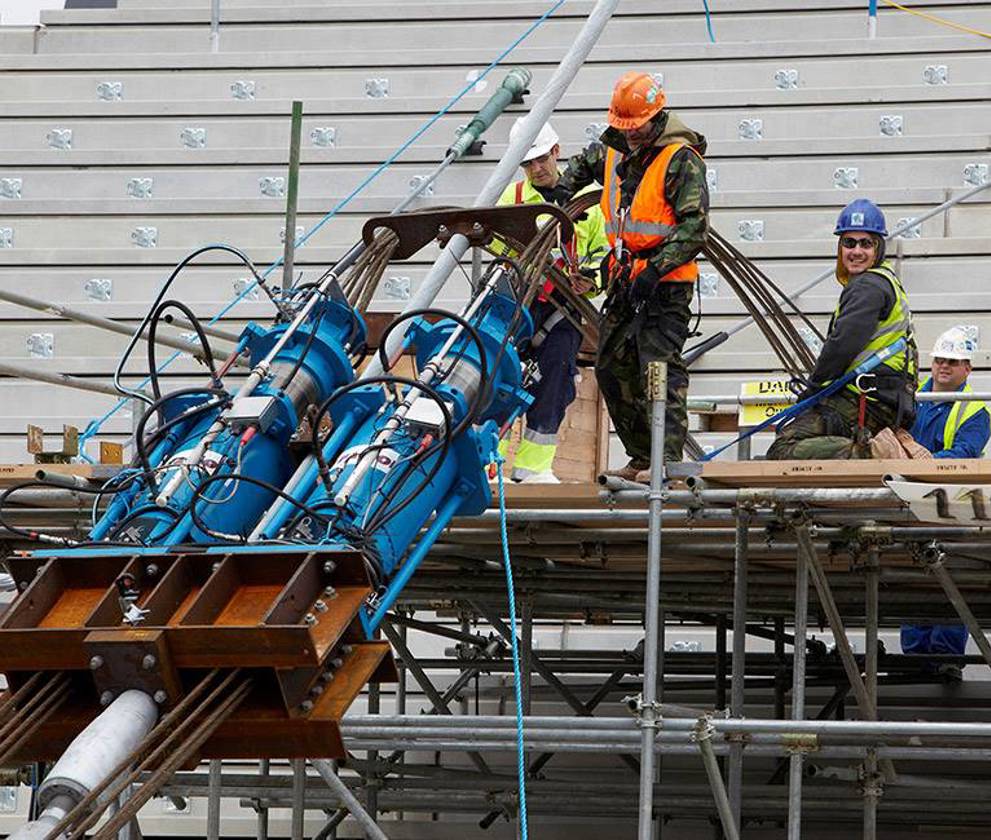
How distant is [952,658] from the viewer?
11.9 m

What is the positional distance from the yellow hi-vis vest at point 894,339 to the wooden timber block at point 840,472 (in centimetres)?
105

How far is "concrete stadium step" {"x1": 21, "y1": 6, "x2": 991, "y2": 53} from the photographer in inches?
653

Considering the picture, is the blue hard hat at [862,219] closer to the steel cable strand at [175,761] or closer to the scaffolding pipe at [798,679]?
the scaffolding pipe at [798,679]

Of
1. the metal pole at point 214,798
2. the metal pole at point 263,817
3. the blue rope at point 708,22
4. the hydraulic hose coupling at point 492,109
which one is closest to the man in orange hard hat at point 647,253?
the metal pole at point 214,798

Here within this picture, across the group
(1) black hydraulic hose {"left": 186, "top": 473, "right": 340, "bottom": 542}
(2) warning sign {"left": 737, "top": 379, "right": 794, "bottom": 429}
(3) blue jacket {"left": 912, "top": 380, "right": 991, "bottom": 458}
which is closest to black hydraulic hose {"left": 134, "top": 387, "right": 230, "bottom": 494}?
(1) black hydraulic hose {"left": 186, "top": 473, "right": 340, "bottom": 542}

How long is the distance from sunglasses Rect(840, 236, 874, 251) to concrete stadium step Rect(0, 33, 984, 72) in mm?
6676

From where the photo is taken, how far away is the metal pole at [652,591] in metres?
8.05

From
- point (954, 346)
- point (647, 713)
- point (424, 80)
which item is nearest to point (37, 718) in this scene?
point (647, 713)

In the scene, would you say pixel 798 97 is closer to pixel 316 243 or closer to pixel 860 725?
pixel 316 243

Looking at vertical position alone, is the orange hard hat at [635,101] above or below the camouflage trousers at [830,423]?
above

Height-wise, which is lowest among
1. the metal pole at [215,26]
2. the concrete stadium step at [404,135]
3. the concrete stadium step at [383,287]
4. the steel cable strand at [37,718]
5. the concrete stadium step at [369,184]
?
the steel cable strand at [37,718]

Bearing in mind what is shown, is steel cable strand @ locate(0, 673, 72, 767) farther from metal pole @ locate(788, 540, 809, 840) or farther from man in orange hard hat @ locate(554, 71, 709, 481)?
metal pole @ locate(788, 540, 809, 840)

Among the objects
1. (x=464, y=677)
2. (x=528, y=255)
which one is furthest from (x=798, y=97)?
(x=528, y=255)

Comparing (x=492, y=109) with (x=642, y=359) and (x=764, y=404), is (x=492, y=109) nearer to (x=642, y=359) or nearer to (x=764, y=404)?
(x=764, y=404)
